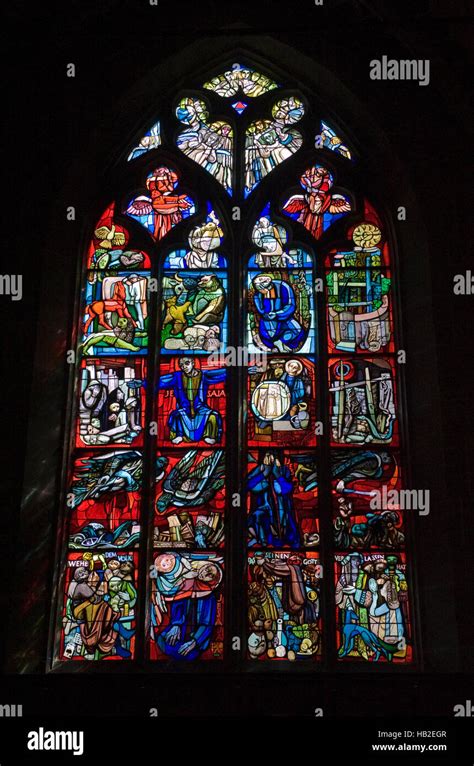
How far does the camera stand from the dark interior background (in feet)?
25.5

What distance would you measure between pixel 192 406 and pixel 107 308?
1.10 metres

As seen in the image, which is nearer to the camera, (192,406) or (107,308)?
(192,406)

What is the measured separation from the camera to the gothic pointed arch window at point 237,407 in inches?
316

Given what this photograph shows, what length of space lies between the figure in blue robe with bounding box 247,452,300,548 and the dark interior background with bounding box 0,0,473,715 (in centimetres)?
93

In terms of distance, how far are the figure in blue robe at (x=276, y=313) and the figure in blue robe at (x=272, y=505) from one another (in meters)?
0.96

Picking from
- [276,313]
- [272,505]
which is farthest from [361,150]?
[272,505]

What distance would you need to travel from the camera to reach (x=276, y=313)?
29.5 feet

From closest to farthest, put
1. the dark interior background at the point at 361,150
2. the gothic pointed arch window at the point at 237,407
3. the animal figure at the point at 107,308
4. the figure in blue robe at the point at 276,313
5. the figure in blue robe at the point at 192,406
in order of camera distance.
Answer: the dark interior background at the point at 361,150 → the gothic pointed arch window at the point at 237,407 → the figure in blue robe at the point at 192,406 → the figure in blue robe at the point at 276,313 → the animal figure at the point at 107,308

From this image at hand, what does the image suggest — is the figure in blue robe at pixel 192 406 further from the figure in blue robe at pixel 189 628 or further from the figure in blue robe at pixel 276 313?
the figure in blue robe at pixel 189 628

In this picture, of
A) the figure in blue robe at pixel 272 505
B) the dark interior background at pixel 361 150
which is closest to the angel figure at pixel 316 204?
the dark interior background at pixel 361 150

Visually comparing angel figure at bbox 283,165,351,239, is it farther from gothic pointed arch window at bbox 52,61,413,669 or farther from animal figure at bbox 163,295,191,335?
animal figure at bbox 163,295,191,335

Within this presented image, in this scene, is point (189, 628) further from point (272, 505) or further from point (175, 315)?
point (175, 315)

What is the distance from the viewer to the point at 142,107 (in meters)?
9.78

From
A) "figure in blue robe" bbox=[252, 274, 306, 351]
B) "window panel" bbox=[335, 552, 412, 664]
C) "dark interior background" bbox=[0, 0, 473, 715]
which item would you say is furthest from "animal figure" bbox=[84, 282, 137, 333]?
"window panel" bbox=[335, 552, 412, 664]
